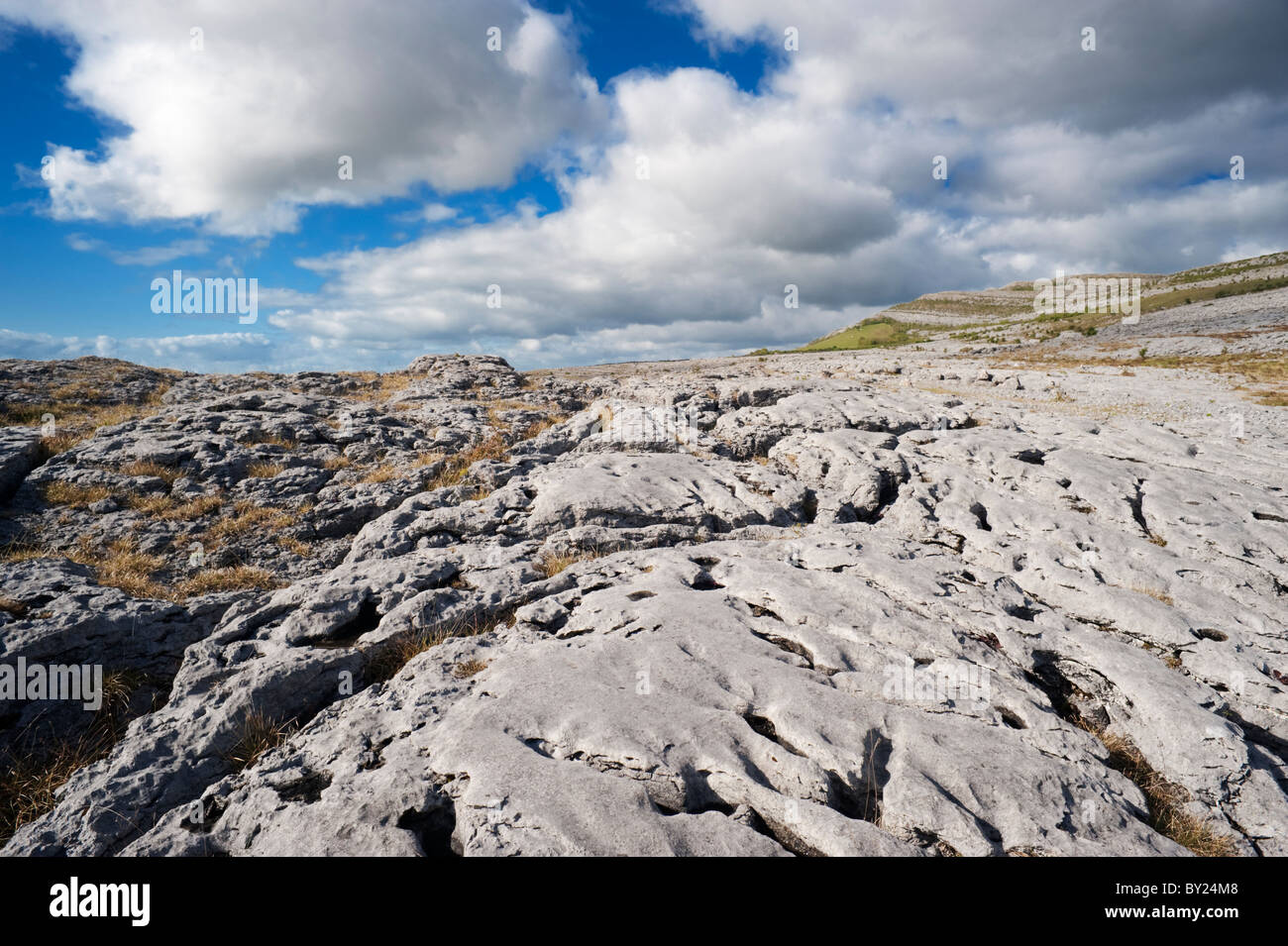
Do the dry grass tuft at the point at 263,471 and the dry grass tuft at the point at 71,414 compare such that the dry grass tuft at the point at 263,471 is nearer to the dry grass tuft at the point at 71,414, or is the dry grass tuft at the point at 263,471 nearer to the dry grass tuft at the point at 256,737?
the dry grass tuft at the point at 71,414

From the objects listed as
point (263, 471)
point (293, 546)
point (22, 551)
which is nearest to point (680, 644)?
point (293, 546)

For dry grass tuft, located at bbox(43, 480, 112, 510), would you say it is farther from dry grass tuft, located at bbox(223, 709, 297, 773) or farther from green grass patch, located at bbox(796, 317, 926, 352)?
green grass patch, located at bbox(796, 317, 926, 352)

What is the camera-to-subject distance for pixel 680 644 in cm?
862

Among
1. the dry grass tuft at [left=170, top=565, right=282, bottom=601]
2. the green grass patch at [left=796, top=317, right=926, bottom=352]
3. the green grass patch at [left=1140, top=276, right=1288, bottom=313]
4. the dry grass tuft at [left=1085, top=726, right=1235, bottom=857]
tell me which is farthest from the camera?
the green grass patch at [left=796, top=317, right=926, bottom=352]

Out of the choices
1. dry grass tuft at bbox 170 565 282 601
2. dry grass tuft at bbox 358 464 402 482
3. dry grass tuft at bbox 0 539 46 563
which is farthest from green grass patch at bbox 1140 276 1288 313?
dry grass tuft at bbox 0 539 46 563

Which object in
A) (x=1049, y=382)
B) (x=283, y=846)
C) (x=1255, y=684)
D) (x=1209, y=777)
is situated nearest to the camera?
(x=283, y=846)

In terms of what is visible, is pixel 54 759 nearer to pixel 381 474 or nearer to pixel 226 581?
pixel 226 581

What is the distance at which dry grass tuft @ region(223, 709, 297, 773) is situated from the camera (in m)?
7.67

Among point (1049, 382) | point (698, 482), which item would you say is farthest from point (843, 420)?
point (1049, 382)

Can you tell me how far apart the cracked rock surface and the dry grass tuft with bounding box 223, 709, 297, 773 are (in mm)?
82

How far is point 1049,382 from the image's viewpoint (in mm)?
38594

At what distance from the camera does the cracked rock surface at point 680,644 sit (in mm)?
6012

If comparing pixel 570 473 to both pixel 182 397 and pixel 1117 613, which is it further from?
pixel 182 397
